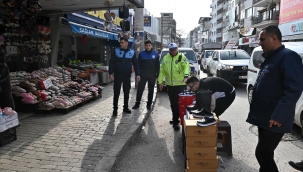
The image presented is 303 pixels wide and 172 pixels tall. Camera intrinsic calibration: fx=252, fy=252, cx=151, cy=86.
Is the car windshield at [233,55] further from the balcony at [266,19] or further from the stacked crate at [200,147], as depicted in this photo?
the balcony at [266,19]

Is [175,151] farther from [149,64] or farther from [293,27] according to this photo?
[293,27]

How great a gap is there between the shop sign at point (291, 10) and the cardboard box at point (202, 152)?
1588 centimetres

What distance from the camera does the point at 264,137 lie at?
2744mm

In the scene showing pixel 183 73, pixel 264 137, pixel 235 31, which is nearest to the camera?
pixel 264 137

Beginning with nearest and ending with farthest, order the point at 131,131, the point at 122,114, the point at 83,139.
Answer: the point at 83,139
the point at 131,131
the point at 122,114

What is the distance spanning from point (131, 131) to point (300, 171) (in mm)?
2863

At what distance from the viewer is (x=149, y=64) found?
6.90m

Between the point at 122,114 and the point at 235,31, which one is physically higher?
the point at 235,31

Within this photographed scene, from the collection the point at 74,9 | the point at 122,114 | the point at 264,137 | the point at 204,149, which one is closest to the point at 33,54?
the point at 74,9

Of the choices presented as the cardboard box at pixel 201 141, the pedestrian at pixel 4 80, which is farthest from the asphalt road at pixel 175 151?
the pedestrian at pixel 4 80

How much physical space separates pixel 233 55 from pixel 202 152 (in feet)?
35.6

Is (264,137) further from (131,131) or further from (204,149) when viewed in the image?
(131,131)

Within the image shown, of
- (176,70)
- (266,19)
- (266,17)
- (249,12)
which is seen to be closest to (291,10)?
(266,19)

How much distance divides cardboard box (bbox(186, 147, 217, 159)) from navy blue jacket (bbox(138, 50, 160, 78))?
3861 millimetres
